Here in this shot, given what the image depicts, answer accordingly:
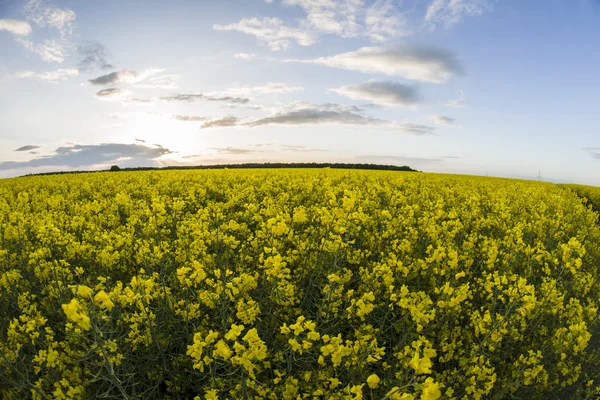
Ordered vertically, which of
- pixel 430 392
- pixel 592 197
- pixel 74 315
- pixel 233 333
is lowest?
pixel 430 392

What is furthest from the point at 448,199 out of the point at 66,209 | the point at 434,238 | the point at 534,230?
the point at 66,209

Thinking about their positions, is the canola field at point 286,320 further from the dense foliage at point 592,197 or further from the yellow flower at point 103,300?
the dense foliage at point 592,197

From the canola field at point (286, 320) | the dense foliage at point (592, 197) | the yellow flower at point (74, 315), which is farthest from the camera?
the dense foliage at point (592, 197)

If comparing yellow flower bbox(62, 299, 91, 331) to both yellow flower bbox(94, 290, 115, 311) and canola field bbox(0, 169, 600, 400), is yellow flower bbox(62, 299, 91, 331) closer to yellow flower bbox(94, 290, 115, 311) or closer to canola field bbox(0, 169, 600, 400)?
canola field bbox(0, 169, 600, 400)

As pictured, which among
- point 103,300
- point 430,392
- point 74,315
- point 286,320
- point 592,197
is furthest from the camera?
point 592,197

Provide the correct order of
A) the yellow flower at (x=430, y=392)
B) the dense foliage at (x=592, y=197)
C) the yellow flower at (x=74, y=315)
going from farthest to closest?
1. the dense foliage at (x=592, y=197)
2. the yellow flower at (x=74, y=315)
3. the yellow flower at (x=430, y=392)

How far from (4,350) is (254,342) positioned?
2.98 m

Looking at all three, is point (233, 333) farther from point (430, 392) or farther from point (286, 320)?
point (286, 320)

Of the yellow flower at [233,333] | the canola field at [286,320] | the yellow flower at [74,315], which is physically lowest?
the canola field at [286,320]

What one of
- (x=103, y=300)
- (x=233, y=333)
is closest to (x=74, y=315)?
(x=103, y=300)

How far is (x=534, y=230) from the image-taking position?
8.34 meters

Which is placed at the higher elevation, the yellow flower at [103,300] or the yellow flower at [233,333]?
the yellow flower at [103,300]

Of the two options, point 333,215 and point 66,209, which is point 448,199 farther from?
point 66,209

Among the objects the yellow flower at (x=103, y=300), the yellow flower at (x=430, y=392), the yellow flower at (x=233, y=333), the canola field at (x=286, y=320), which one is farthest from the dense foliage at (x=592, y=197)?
the yellow flower at (x=103, y=300)
